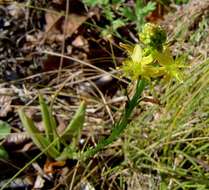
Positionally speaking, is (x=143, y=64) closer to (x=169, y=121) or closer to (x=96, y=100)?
A: (x=169, y=121)

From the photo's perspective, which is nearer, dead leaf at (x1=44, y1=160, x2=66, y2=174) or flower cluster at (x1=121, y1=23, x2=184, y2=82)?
flower cluster at (x1=121, y1=23, x2=184, y2=82)

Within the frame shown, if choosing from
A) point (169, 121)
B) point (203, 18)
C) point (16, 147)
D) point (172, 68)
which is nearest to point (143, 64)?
point (172, 68)

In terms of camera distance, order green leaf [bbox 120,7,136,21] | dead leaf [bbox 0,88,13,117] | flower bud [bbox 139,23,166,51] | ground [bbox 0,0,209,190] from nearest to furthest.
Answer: flower bud [bbox 139,23,166,51] < ground [bbox 0,0,209,190] < dead leaf [bbox 0,88,13,117] < green leaf [bbox 120,7,136,21]

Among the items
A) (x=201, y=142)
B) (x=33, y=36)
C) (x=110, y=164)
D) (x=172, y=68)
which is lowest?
(x=110, y=164)

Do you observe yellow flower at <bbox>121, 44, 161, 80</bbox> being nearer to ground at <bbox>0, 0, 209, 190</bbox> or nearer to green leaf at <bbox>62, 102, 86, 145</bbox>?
ground at <bbox>0, 0, 209, 190</bbox>

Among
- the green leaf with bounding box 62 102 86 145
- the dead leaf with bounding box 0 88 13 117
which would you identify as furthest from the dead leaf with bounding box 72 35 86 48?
the green leaf with bounding box 62 102 86 145

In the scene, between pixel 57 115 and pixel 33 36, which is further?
pixel 33 36

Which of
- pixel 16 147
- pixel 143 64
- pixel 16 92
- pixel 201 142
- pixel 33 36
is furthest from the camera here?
pixel 33 36
